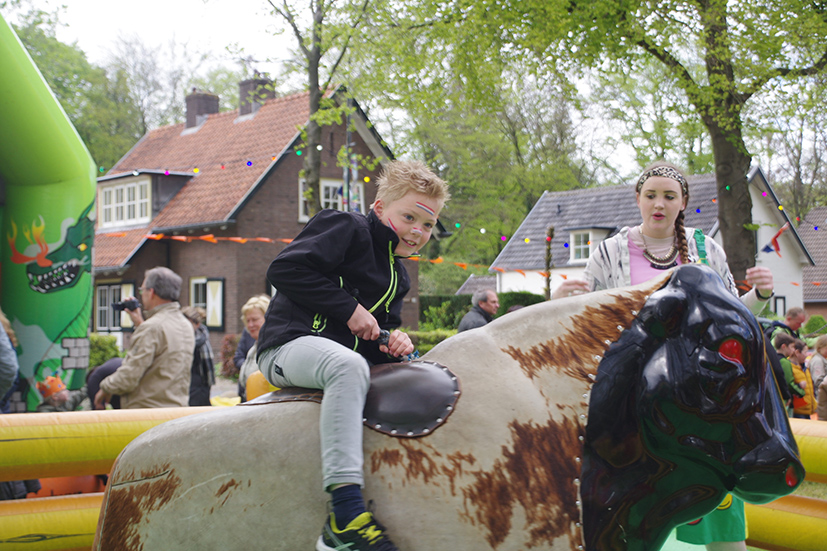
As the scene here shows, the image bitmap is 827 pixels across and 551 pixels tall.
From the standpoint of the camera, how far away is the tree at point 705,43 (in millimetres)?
9539

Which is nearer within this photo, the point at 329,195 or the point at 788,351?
the point at 788,351

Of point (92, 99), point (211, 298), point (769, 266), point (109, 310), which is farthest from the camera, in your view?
point (92, 99)

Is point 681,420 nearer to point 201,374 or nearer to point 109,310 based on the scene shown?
point 201,374

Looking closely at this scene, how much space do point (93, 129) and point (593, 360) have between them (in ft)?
137

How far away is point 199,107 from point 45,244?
918 inches

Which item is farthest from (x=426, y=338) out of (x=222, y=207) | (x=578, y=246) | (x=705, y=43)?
(x=578, y=246)

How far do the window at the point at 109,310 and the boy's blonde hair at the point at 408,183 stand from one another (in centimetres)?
2452

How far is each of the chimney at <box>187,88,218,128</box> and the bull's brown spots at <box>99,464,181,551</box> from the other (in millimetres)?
28952

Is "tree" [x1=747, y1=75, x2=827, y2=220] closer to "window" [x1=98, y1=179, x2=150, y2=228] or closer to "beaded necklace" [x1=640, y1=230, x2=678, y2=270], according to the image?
"beaded necklace" [x1=640, y1=230, x2=678, y2=270]

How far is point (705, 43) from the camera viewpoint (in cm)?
1016

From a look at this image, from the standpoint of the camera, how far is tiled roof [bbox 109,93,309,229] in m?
23.7

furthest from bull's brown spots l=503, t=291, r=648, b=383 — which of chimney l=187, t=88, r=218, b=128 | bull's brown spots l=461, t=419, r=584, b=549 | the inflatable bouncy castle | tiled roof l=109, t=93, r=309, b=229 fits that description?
chimney l=187, t=88, r=218, b=128

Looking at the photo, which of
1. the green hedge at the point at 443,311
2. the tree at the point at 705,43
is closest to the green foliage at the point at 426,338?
the green hedge at the point at 443,311

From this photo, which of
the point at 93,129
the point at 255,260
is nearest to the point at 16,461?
the point at 255,260
